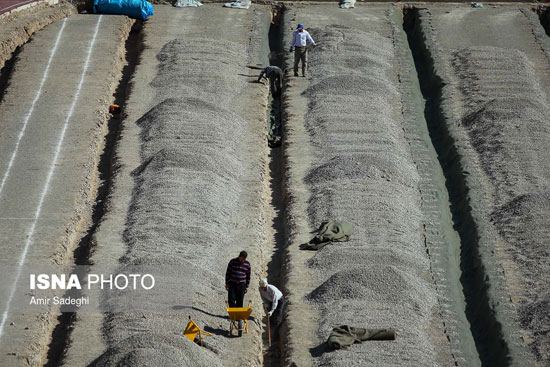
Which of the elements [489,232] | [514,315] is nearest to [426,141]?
[489,232]

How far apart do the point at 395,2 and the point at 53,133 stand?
1640cm

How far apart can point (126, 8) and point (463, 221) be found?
16733 mm

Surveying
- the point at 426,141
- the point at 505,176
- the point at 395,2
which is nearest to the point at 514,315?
the point at 505,176

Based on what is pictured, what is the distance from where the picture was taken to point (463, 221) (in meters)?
26.0

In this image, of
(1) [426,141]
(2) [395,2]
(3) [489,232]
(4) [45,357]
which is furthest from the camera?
(2) [395,2]

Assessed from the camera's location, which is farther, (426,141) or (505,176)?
(426,141)

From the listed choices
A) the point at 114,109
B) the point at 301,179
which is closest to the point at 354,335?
the point at 301,179

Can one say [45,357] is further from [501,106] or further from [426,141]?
[501,106]

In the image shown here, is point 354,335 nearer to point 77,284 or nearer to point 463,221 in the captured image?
point 77,284

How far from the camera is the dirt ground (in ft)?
68.8

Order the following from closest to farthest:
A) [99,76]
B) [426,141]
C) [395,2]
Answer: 1. [426,141]
2. [99,76]
3. [395,2]

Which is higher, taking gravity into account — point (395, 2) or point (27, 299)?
point (27, 299)

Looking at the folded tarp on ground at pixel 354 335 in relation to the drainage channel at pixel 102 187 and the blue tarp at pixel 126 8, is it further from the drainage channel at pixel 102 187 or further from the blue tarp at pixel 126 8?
the blue tarp at pixel 126 8

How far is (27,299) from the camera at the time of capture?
71.2ft
